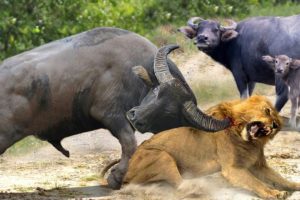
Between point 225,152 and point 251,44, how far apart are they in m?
7.82

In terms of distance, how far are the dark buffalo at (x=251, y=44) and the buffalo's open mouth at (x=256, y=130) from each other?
22.7 feet

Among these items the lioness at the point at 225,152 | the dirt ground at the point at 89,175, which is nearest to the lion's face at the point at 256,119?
the lioness at the point at 225,152

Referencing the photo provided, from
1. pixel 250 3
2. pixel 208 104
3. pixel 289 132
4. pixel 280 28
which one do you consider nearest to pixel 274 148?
pixel 289 132

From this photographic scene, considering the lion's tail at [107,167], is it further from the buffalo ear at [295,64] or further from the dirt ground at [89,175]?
the buffalo ear at [295,64]

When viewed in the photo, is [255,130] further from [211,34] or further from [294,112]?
[211,34]

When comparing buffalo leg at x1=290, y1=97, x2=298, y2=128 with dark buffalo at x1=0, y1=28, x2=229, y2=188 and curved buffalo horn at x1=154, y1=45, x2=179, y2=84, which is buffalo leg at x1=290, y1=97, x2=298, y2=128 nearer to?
dark buffalo at x1=0, y1=28, x2=229, y2=188

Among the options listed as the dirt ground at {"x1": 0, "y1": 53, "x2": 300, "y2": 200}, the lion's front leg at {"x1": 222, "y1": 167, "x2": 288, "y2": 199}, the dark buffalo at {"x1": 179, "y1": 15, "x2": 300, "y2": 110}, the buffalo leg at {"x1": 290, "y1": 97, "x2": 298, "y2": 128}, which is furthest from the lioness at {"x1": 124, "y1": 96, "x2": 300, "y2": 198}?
the dark buffalo at {"x1": 179, "y1": 15, "x2": 300, "y2": 110}

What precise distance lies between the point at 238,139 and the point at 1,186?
3.13 m

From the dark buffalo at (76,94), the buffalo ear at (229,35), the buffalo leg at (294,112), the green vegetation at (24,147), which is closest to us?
the dark buffalo at (76,94)

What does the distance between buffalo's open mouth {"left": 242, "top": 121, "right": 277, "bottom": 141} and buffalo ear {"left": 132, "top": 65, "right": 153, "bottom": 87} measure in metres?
1.25

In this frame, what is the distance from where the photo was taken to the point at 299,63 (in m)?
15.9

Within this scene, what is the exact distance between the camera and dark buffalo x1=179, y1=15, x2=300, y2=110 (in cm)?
1658

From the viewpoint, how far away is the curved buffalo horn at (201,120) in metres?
9.47

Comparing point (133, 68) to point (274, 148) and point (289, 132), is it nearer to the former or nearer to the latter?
point (274, 148)
